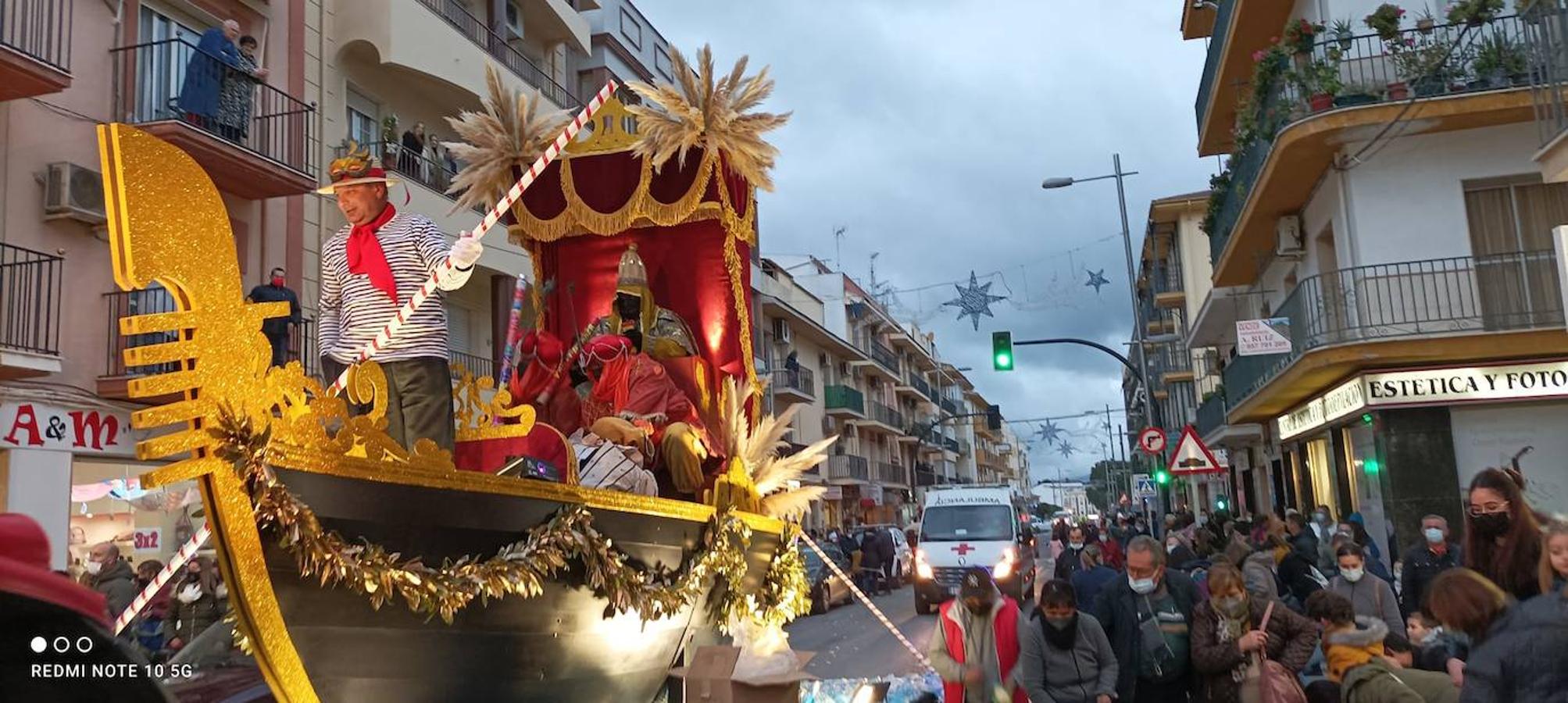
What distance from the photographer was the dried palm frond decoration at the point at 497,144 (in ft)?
26.6

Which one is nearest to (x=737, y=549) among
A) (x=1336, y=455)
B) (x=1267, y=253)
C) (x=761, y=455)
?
(x=761, y=455)

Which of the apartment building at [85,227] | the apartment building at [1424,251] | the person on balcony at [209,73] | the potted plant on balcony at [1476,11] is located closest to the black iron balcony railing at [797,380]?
the apartment building at [1424,251]

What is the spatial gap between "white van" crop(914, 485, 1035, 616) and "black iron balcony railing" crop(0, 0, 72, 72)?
14.0 m

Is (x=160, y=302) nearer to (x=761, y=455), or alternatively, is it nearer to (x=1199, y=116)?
(x=761, y=455)

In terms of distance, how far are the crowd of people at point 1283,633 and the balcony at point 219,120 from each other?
35.3 feet

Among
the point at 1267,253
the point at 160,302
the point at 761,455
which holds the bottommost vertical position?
the point at 761,455

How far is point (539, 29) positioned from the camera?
22.5 m

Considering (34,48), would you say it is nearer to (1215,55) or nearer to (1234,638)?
(1234,638)

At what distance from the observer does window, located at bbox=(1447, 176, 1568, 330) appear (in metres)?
13.2

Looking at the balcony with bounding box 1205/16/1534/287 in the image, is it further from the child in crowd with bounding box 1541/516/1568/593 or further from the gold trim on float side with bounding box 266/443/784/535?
the gold trim on float side with bounding box 266/443/784/535

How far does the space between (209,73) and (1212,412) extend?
2317cm

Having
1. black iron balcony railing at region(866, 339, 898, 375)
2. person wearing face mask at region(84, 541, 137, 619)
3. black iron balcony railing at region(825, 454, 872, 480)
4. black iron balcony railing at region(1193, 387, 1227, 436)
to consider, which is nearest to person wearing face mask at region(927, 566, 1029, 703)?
person wearing face mask at region(84, 541, 137, 619)

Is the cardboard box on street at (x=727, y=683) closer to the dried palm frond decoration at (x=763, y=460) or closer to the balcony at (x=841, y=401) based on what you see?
the dried palm frond decoration at (x=763, y=460)

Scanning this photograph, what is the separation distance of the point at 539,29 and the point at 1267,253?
47.7 ft
